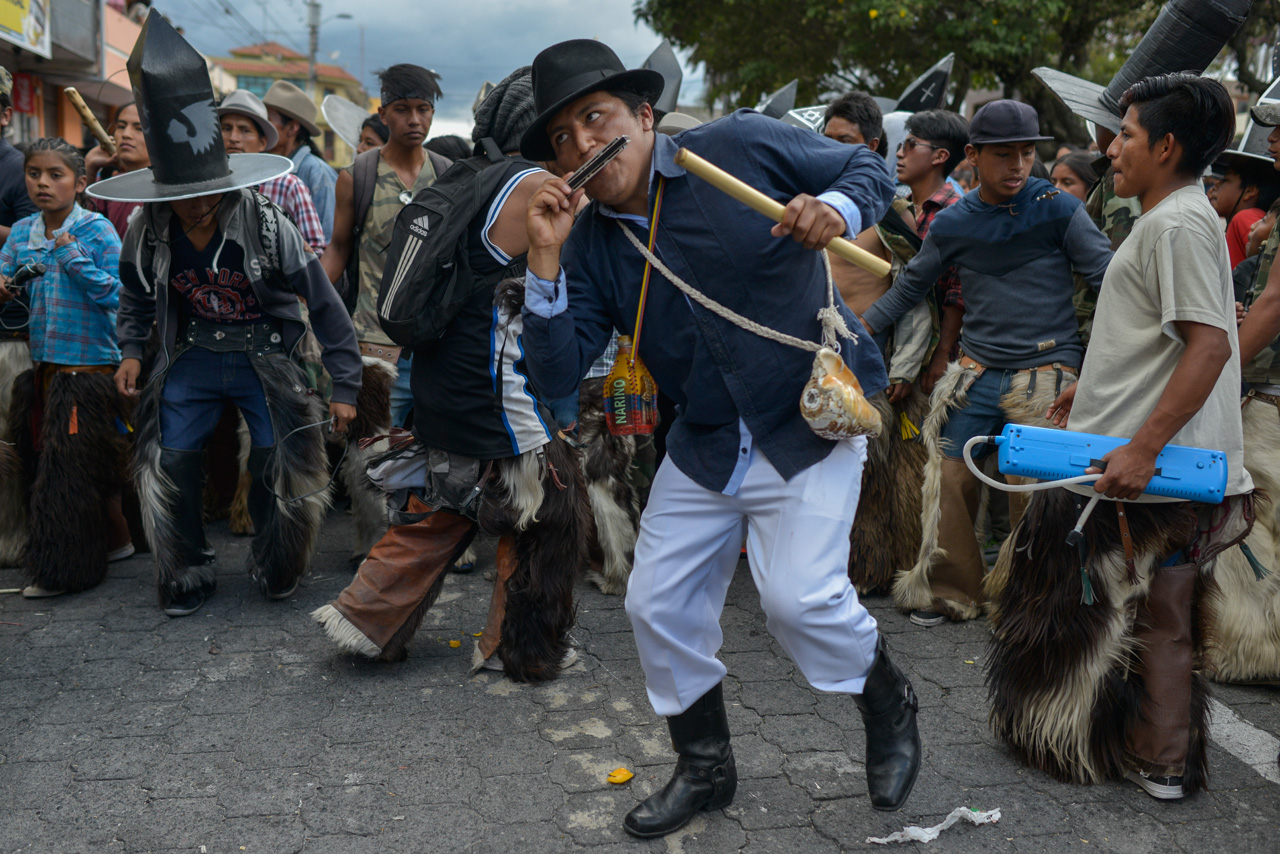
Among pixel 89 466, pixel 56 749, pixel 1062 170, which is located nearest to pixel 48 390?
pixel 89 466

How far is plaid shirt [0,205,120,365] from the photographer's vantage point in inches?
187

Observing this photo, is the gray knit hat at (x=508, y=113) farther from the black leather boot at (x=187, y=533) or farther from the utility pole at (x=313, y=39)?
the utility pole at (x=313, y=39)

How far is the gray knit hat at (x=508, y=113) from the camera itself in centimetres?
360

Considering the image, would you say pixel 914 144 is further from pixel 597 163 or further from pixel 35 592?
pixel 35 592

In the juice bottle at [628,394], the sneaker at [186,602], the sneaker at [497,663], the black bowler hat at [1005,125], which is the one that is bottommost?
the sneaker at [186,602]

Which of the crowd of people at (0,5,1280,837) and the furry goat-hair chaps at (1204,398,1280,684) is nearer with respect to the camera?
the crowd of people at (0,5,1280,837)

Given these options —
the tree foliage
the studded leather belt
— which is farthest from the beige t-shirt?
the tree foliage

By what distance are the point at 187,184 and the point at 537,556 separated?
83.2 inches

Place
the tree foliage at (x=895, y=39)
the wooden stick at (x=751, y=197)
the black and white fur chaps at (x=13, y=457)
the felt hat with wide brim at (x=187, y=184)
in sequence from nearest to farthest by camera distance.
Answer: the wooden stick at (x=751, y=197) → the felt hat with wide brim at (x=187, y=184) → the black and white fur chaps at (x=13, y=457) → the tree foliage at (x=895, y=39)

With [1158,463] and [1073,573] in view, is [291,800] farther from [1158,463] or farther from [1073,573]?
[1158,463]

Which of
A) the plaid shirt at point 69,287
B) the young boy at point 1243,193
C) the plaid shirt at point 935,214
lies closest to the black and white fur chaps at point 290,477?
the plaid shirt at point 69,287

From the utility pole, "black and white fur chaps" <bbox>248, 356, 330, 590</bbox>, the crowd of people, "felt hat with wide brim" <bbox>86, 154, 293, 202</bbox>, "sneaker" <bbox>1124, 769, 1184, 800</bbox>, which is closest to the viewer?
the crowd of people

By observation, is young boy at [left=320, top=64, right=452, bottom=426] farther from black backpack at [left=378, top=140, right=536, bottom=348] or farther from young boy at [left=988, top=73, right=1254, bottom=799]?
young boy at [left=988, top=73, right=1254, bottom=799]

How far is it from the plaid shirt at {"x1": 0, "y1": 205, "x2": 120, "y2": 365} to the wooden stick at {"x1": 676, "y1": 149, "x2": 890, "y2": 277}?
3.41m
